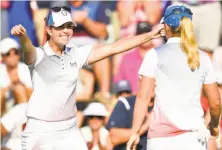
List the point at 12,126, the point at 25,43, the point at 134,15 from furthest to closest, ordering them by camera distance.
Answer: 1. the point at 134,15
2. the point at 12,126
3. the point at 25,43

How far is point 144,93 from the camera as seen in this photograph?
6.26 meters

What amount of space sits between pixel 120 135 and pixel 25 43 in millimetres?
2038

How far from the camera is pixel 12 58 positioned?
10.2 m

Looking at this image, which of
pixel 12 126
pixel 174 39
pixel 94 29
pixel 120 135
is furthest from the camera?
pixel 94 29

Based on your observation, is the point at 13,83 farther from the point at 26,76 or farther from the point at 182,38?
the point at 182,38

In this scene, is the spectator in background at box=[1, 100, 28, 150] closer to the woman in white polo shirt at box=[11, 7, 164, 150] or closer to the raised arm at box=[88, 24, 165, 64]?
the woman in white polo shirt at box=[11, 7, 164, 150]

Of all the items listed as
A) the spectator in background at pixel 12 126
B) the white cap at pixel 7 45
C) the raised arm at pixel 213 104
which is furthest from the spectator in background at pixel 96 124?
the raised arm at pixel 213 104

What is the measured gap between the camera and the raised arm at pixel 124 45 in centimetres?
631

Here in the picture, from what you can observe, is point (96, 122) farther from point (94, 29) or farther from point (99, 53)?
point (99, 53)

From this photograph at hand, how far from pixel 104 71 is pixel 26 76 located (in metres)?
1.01

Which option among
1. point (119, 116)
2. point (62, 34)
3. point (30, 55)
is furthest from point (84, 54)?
point (119, 116)

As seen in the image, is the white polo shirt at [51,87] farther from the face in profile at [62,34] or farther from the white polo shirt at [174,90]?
the white polo shirt at [174,90]

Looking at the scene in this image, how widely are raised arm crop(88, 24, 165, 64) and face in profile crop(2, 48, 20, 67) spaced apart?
3.91 metres

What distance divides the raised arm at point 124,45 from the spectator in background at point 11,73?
3.43 metres
